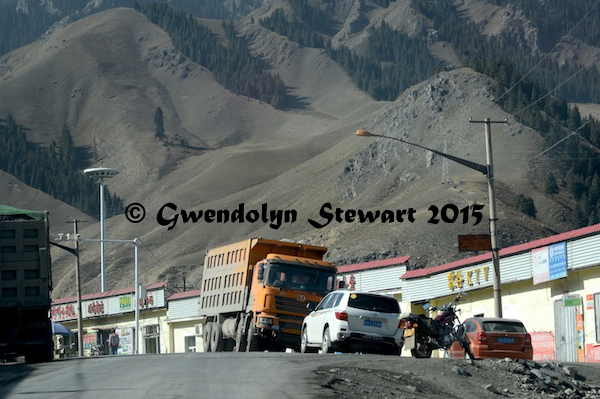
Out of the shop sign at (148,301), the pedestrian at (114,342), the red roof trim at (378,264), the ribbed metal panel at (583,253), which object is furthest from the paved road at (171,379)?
the shop sign at (148,301)

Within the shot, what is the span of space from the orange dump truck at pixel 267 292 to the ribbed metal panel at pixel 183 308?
1092 inches

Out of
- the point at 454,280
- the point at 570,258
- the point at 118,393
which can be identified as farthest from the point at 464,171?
the point at 118,393

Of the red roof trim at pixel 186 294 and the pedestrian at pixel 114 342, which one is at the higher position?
the red roof trim at pixel 186 294

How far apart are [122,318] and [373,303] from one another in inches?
2001

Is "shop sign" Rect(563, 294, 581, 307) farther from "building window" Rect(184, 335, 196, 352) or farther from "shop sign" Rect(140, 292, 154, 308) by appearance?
"shop sign" Rect(140, 292, 154, 308)

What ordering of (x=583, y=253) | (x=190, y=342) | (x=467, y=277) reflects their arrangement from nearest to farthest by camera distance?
(x=583, y=253) → (x=467, y=277) → (x=190, y=342)

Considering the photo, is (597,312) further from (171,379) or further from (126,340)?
(126,340)

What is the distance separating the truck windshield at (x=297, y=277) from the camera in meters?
32.7

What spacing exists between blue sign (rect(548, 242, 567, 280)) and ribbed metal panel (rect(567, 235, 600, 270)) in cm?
21

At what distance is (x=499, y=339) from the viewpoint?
29766mm

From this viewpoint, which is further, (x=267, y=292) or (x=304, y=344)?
(x=267, y=292)

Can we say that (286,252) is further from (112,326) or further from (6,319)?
(112,326)

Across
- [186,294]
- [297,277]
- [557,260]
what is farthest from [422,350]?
[186,294]

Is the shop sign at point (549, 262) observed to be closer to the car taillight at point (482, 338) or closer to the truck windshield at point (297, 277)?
the car taillight at point (482, 338)
